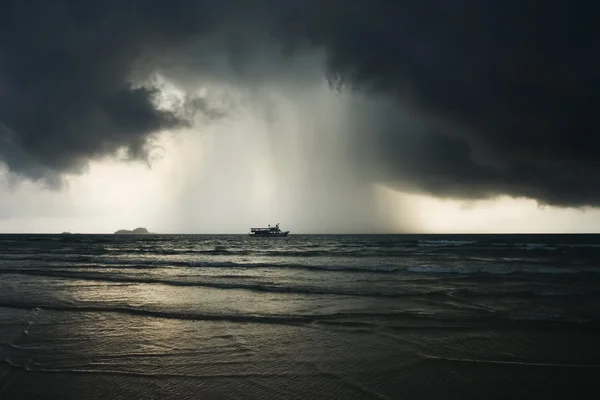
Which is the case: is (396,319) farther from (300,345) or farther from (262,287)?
(262,287)

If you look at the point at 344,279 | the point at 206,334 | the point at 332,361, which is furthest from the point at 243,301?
the point at 344,279

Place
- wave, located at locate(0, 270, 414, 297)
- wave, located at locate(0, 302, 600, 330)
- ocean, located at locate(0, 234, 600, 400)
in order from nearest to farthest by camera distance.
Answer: ocean, located at locate(0, 234, 600, 400) → wave, located at locate(0, 302, 600, 330) → wave, located at locate(0, 270, 414, 297)

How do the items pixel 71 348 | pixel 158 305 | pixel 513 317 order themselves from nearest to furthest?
1. pixel 71 348
2. pixel 513 317
3. pixel 158 305

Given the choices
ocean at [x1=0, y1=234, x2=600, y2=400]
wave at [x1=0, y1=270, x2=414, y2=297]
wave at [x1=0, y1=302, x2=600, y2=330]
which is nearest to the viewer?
ocean at [x1=0, y1=234, x2=600, y2=400]

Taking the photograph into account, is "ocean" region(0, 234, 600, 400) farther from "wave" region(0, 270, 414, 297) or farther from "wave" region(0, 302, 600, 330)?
"wave" region(0, 270, 414, 297)

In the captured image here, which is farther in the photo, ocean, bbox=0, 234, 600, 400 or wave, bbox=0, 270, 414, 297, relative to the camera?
wave, bbox=0, 270, 414, 297

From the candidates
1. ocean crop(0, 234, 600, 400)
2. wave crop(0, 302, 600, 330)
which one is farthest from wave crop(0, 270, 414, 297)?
wave crop(0, 302, 600, 330)

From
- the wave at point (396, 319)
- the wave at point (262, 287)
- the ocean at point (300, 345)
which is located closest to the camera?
the ocean at point (300, 345)

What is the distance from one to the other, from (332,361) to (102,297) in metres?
12.9

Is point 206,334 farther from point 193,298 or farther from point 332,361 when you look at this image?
point 193,298

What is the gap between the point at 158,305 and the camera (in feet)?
47.2

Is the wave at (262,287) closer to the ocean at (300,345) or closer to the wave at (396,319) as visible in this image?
the ocean at (300,345)

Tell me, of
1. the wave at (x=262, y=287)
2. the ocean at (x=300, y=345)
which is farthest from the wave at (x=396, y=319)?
the wave at (x=262, y=287)

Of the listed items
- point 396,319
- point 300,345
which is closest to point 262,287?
point 396,319
